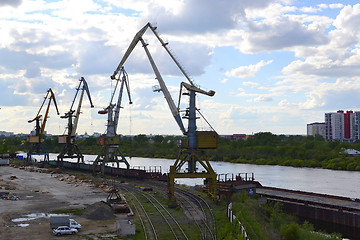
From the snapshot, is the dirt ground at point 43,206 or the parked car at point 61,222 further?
the parked car at point 61,222

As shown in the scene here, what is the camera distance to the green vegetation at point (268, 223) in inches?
1157

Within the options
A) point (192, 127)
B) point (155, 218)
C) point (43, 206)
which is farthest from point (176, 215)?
point (43, 206)

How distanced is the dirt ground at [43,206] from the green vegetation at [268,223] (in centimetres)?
1158

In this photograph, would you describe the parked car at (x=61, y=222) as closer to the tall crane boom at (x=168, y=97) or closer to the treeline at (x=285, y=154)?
the tall crane boom at (x=168, y=97)

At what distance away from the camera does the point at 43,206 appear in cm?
4572

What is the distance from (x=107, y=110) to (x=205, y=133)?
1606 inches

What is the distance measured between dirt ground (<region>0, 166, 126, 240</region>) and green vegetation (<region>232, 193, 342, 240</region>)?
11.6m

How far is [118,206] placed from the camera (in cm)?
4141

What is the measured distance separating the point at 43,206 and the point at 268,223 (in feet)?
84.9

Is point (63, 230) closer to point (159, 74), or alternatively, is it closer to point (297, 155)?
point (159, 74)

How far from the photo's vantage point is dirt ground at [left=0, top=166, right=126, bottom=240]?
3234 centimetres

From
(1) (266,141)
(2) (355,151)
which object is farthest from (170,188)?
(1) (266,141)

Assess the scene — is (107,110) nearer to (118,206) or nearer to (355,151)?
(118,206)

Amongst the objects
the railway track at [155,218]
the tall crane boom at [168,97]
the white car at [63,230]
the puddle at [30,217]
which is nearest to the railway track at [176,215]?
the railway track at [155,218]
